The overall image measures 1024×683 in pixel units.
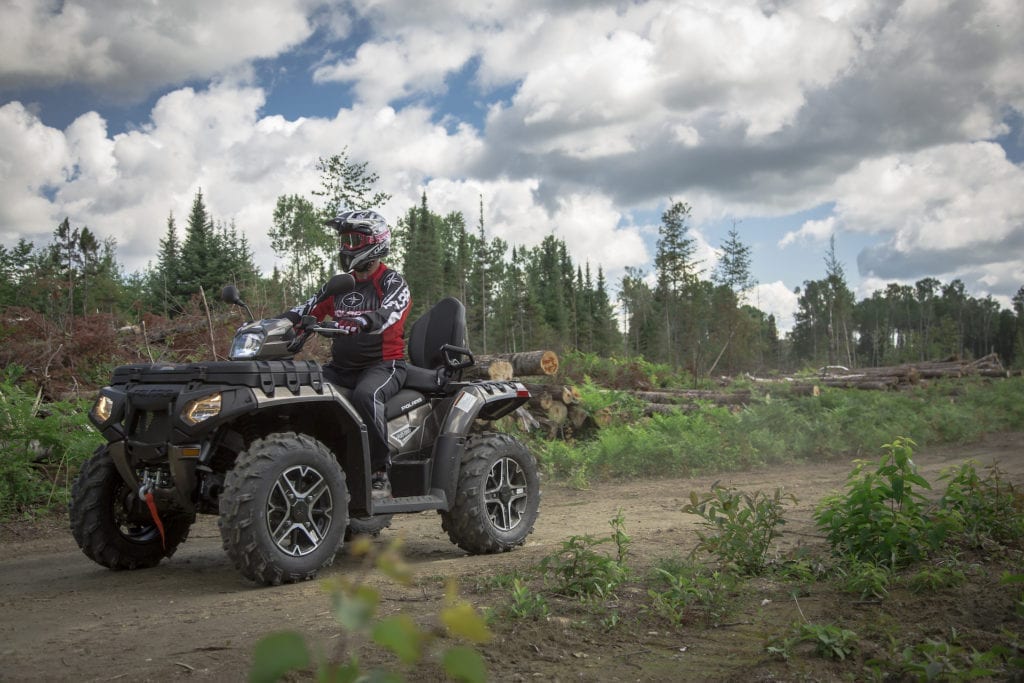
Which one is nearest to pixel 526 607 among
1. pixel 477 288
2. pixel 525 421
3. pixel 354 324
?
pixel 354 324

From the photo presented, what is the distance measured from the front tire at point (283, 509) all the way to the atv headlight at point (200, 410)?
331mm

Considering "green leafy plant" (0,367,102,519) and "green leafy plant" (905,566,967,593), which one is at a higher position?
"green leafy plant" (0,367,102,519)

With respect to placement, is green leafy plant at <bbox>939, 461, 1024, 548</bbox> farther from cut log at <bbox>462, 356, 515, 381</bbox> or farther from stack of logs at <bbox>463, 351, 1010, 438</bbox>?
cut log at <bbox>462, 356, 515, 381</bbox>

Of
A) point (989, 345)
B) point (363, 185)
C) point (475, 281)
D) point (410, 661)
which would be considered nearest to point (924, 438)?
point (410, 661)

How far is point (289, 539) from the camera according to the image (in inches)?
219

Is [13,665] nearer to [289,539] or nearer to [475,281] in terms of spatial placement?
[289,539]

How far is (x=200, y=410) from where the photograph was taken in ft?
17.6

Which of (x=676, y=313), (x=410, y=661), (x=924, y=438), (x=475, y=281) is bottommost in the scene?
(x=924, y=438)

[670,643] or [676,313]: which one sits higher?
[676,313]

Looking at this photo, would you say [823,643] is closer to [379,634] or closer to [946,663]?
[946,663]

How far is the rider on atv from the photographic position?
6293mm

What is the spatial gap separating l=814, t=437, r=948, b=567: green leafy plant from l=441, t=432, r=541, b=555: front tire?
7.91ft

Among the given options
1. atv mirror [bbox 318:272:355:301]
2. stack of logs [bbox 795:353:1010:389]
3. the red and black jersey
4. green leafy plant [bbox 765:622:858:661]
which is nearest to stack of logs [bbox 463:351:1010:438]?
stack of logs [bbox 795:353:1010:389]

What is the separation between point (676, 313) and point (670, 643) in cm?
4160
